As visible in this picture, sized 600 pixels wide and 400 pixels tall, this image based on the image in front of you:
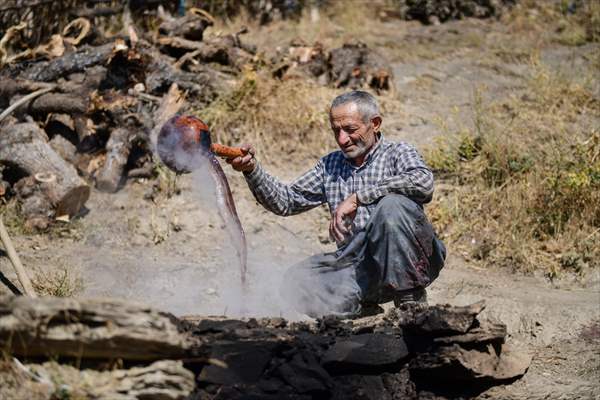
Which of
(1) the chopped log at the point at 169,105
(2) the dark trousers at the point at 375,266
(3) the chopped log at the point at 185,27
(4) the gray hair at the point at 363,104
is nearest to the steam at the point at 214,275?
(2) the dark trousers at the point at 375,266

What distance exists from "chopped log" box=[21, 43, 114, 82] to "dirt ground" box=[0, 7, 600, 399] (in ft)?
4.81

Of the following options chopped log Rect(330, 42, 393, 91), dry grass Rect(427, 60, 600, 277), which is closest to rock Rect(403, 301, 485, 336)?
dry grass Rect(427, 60, 600, 277)

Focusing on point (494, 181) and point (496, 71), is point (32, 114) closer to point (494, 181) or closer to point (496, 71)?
point (494, 181)

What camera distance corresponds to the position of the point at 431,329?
12.9 ft

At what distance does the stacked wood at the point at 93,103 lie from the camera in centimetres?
732

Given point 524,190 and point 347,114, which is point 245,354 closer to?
point 347,114

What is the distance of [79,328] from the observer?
331 cm

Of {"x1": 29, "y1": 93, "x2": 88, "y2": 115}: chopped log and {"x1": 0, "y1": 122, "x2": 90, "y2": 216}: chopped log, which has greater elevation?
{"x1": 29, "y1": 93, "x2": 88, "y2": 115}: chopped log

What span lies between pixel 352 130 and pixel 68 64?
4.64m

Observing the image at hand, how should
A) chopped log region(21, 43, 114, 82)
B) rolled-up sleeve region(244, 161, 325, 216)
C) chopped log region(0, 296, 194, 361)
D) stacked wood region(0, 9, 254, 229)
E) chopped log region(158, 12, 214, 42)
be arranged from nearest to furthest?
chopped log region(0, 296, 194, 361) → rolled-up sleeve region(244, 161, 325, 216) → stacked wood region(0, 9, 254, 229) → chopped log region(21, 43, 114, 82) → chopped log region(158, 12, 214, 42)

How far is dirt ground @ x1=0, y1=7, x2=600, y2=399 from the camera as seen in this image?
17.6ft

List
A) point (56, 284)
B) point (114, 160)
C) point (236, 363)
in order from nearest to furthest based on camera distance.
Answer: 1. point (236, 363)
2. point (56, 284)
3. point (114, 160)

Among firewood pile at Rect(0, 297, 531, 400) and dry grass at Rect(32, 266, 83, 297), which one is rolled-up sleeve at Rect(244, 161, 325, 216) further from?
dry grass at Rect(32, 266, 83, 297)

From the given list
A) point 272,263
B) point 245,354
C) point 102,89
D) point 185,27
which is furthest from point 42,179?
point 245,354
